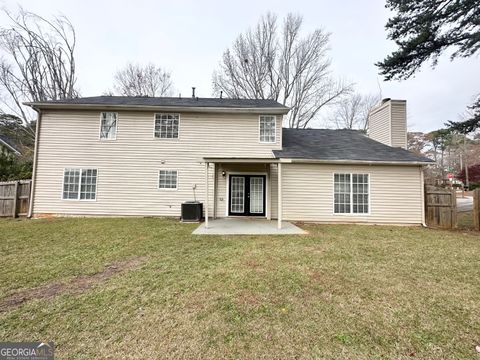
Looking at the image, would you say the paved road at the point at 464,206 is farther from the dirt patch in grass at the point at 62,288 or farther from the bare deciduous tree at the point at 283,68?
the dirt patch in grass at the point at 62,288

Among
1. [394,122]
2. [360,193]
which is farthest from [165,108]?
[394,122]

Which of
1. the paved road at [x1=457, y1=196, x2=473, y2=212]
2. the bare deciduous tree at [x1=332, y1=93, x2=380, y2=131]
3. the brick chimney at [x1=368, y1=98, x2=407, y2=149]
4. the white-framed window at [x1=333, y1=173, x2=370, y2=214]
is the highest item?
the bare deciduous tree at [x1=332, y1=93, x2=380, y2=131]

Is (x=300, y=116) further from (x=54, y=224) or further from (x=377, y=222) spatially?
(x=54, y=224)

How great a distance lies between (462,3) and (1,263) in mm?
16280

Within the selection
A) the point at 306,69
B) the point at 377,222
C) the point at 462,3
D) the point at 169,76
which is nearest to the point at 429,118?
the point at 306,69

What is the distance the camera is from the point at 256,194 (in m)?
10.8

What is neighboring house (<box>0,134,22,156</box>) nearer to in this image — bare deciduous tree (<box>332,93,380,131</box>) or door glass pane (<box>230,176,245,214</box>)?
door glass pane (<box>230,176,245,214</box>)

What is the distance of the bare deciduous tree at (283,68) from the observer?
2011 centimetres

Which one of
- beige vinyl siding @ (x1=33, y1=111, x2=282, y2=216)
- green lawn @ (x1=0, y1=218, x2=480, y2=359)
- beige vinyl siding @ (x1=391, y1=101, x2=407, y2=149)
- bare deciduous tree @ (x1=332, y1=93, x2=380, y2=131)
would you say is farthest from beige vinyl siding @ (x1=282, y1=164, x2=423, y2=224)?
bare deciduous tree @ (x1=332, y1=93, x2=380, y2=131)

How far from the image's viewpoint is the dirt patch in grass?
318 cm

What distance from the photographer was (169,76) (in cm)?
2206

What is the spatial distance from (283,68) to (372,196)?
14.8m

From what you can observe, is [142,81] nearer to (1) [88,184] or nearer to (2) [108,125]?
(2) [108,125]

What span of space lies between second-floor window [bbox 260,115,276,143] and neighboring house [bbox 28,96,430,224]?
46 millimetres
